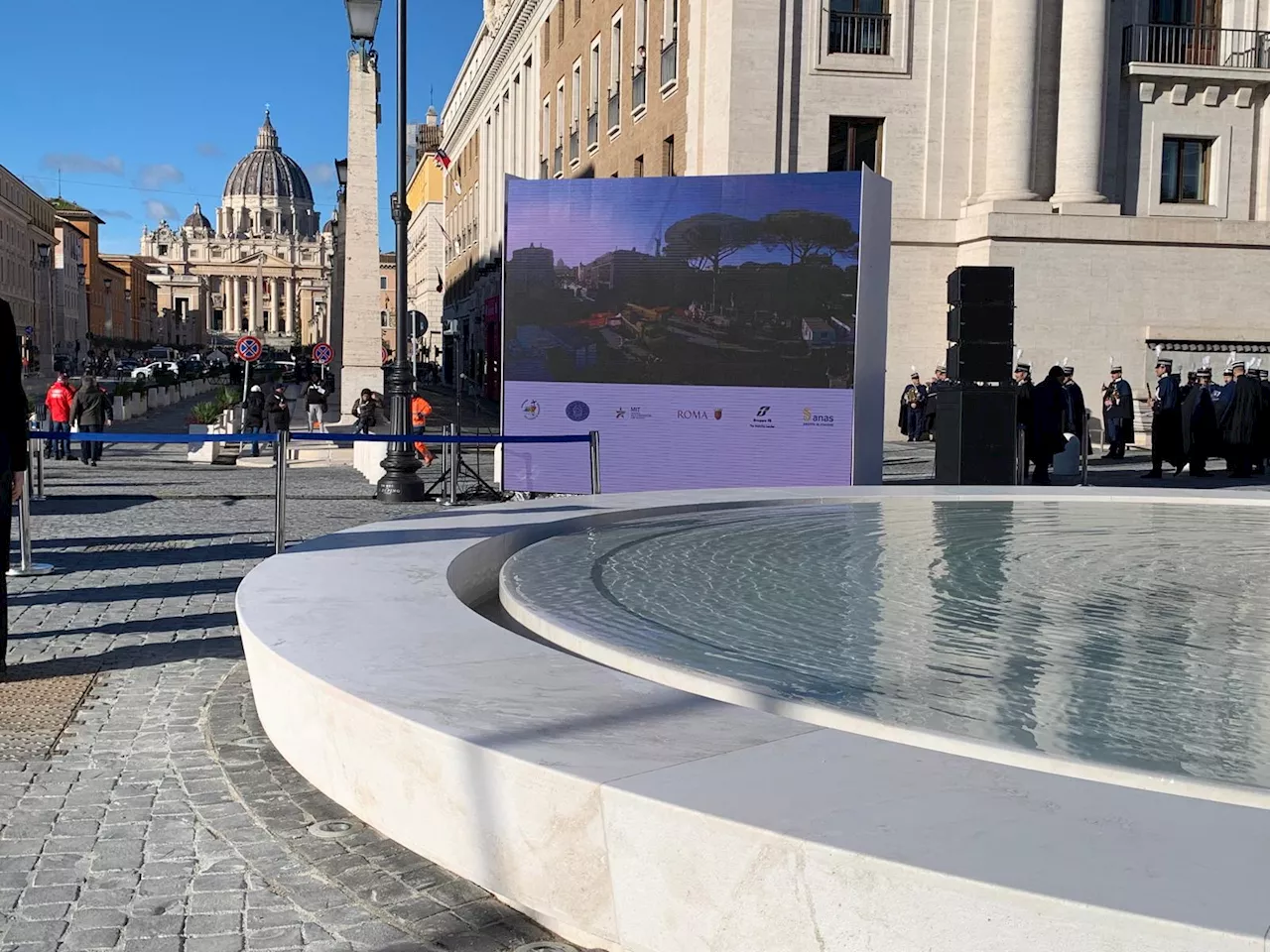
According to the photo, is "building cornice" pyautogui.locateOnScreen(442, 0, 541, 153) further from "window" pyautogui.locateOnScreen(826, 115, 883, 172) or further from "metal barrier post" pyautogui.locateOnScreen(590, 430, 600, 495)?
"metal barrier post" pyautogui.locateOnScreen(590, 430, 600, 495)

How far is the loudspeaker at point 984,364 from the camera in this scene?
14375mm

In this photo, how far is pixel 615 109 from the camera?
114ft

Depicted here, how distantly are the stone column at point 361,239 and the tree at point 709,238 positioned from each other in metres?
15.5

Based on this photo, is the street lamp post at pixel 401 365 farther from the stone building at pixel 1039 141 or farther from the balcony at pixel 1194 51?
the balcony at pixel 1194 51

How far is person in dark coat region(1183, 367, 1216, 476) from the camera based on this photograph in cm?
2034

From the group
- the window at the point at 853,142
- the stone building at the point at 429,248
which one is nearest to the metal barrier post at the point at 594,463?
the window at the point at 853,142

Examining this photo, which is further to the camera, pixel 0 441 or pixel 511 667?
pixel 0 441

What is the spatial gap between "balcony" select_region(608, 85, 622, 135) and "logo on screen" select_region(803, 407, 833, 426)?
888 inches

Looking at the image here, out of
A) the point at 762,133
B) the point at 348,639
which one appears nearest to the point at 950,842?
the point at 348,639

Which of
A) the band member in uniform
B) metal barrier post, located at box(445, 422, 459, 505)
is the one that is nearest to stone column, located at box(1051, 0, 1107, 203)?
the band member in uniform

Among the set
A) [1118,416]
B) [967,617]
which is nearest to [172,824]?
[967,617]

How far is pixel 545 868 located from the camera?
314cm

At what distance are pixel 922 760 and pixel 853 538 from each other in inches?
196

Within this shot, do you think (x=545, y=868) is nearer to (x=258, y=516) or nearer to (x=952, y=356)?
(x=258, y=516)
